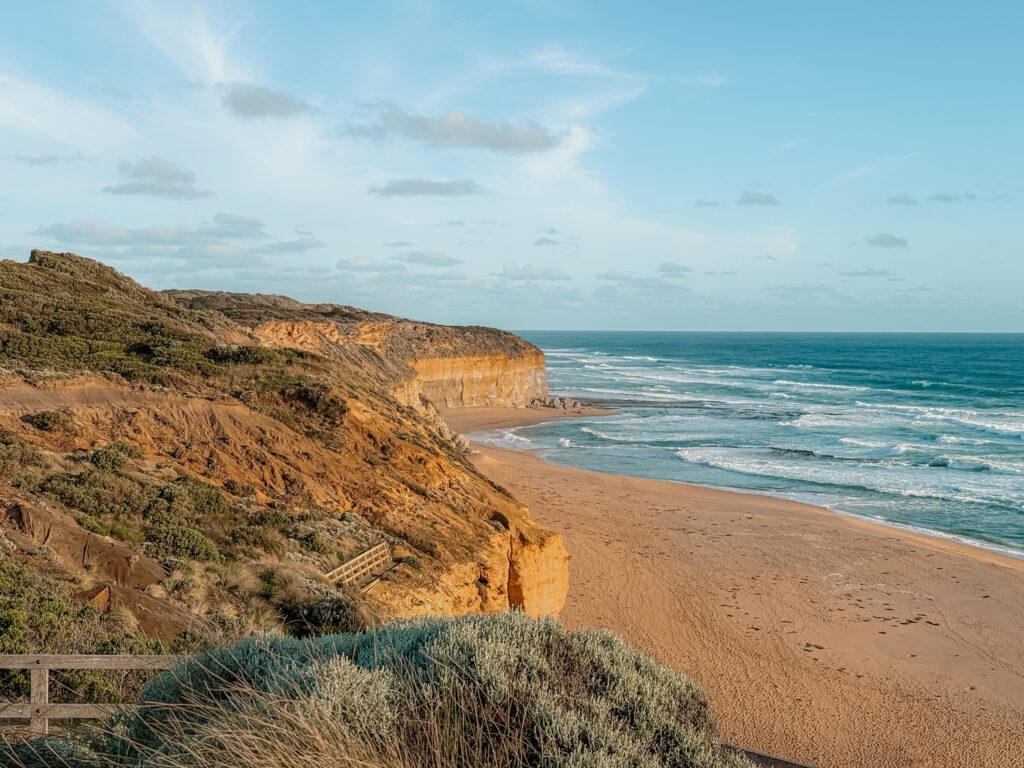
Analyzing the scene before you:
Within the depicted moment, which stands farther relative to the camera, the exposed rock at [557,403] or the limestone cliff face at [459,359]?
the exposed rock at [557,403]

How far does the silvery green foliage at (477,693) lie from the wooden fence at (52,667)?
323 millimetres

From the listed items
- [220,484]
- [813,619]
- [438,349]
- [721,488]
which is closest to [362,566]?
[220,484]

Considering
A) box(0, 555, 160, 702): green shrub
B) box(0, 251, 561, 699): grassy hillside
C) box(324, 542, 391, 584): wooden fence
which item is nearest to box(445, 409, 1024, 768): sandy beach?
box(0, 251, 561, 699): grassy hillside

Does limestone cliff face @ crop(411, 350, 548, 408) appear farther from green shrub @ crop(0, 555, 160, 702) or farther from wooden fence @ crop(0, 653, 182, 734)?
wooden fence @ crop(0, 653, 182, 734)

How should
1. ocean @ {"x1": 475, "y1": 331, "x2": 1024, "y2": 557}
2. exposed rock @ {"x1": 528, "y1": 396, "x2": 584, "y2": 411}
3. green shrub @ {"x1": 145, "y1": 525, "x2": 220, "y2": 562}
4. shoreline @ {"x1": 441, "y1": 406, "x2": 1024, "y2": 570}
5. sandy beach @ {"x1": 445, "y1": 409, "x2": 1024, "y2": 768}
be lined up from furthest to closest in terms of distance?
exposed rock @ {"x1": 528, "y1": 396, "x2": 584, "y2": 411}, ocean @ {"x1": 475, "y1": 331, "x2": 1024, "y2": 557}, shoreline @ {"x1": 441, "y1": 406, "x2": 1024, "y2": 570}, sandy beach @ {"x1": 445, "y1": 409, "x2": 1024, "y2": 768}, green shrub @ {"x1": 145, "y1": 525, "x2": 220, "y2": 562}

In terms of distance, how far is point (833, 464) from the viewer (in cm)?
3719

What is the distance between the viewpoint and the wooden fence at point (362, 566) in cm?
1126

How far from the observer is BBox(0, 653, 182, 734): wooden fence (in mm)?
4949

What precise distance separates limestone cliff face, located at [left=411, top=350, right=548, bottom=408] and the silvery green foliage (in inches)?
1956

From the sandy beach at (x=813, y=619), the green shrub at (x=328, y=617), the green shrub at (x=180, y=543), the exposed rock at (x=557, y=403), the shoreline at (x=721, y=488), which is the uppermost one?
the green shrub at (x=180, y=543)

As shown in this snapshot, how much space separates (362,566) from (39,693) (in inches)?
274

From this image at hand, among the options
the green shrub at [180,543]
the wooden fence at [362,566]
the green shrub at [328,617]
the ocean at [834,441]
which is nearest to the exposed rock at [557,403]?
the ocean at [834,441]

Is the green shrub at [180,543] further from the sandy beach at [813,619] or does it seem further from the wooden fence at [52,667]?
the sandy beach at [813,619]

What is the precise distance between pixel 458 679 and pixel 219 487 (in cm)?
994
